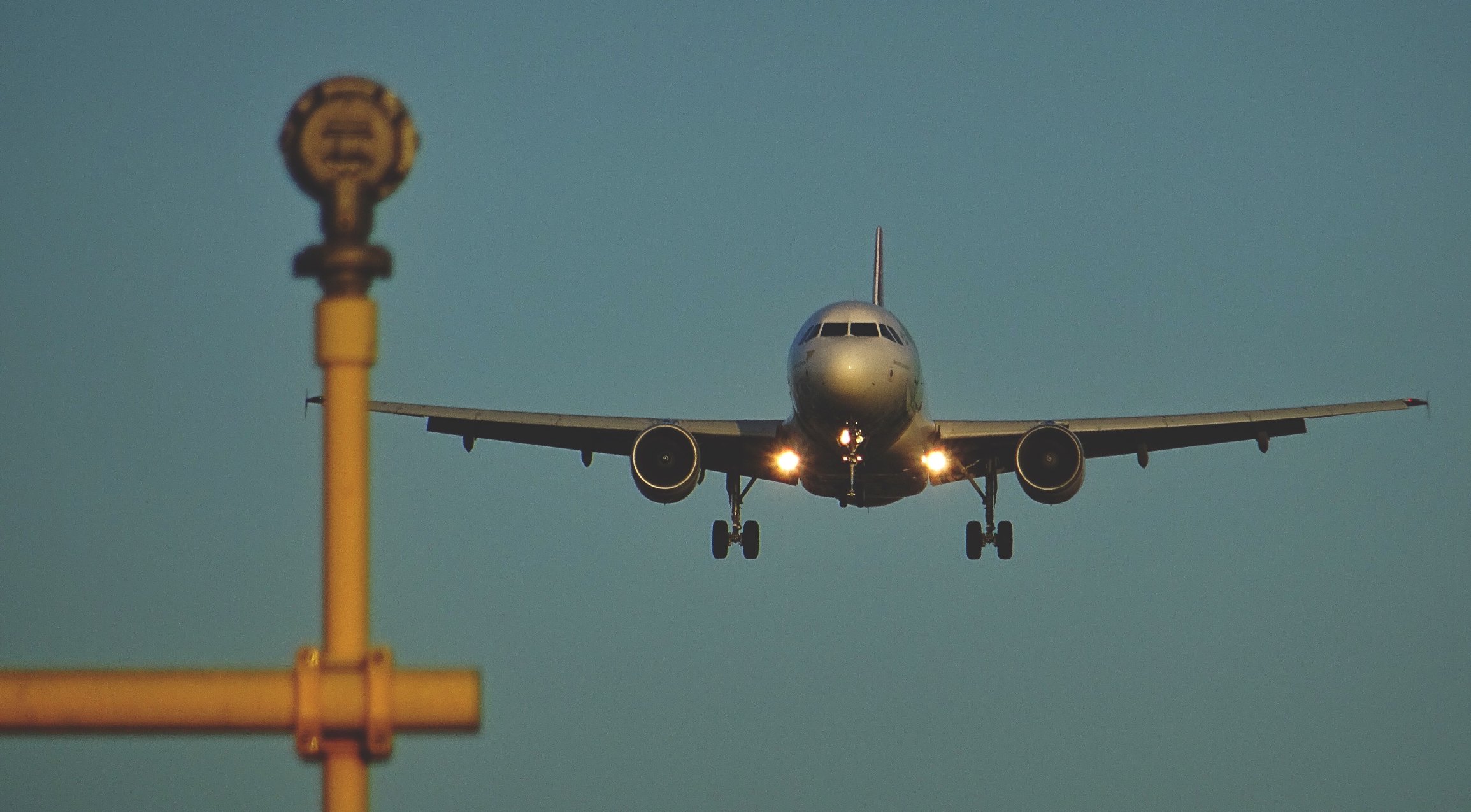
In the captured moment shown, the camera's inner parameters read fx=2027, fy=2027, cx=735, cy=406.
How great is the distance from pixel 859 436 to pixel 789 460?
10.7ft

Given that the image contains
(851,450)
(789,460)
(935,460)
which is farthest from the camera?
(935,460)

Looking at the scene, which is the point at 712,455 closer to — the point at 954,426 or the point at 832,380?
the point at 954,426

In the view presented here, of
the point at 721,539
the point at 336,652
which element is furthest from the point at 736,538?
the point at 336,652

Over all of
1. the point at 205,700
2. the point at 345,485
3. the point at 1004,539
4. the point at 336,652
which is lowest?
the point at 205,700

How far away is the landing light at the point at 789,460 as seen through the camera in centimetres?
3544

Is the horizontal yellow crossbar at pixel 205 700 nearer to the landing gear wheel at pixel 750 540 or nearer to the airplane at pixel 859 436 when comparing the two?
the airplane at pixel 859 436

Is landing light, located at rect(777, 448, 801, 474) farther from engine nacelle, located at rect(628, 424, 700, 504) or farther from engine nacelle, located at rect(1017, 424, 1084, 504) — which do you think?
engine nacelle, located at rect(1017, 424, 1084, 504)

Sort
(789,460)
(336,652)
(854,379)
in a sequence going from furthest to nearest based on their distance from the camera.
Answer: (789,460)
(854,379)
(336,652)

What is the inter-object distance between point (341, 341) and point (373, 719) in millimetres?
1311

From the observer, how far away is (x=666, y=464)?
34.6 meters

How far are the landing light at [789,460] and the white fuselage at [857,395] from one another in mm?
135

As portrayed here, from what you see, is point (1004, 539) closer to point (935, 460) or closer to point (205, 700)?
point (935, 460)

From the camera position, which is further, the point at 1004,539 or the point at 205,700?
the point at 1004,539

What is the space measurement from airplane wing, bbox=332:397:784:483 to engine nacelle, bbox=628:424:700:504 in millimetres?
799
